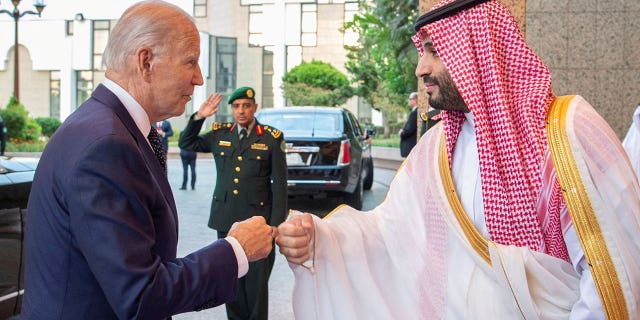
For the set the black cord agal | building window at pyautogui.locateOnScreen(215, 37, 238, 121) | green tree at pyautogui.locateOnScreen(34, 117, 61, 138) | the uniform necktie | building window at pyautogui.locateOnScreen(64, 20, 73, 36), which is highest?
building window at pyautogui.locateOnScreen(64, 20, 73, 36)

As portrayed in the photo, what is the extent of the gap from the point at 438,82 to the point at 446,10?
28 centimetres

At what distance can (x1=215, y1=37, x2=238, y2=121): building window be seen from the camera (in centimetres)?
5391

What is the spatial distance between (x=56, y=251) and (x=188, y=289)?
1.19ft

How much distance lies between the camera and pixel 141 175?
175 cm

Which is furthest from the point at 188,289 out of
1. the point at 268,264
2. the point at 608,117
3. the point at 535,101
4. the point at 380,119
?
the point at 380,119

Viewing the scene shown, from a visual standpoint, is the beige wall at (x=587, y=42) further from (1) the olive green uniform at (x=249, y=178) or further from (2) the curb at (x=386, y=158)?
(2) the curb at (x=386, y=158)

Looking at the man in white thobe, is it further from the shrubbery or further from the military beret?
the shrubbery

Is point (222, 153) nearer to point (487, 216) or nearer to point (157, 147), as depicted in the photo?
point (157, 147)

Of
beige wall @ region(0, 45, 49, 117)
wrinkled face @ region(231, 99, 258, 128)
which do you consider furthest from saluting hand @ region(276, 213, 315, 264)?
beige wall @ region(0, 45, 49, 117)

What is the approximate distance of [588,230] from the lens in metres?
2.00

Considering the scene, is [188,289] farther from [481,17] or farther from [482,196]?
[481,17]

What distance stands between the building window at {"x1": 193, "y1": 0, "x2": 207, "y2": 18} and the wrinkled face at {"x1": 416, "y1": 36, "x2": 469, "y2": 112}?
52446mm

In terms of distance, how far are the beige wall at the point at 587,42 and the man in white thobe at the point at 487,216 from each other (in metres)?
4.73

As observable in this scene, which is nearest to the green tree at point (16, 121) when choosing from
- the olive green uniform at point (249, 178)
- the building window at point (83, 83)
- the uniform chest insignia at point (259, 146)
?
the olive green uniform at point (249, 178)
